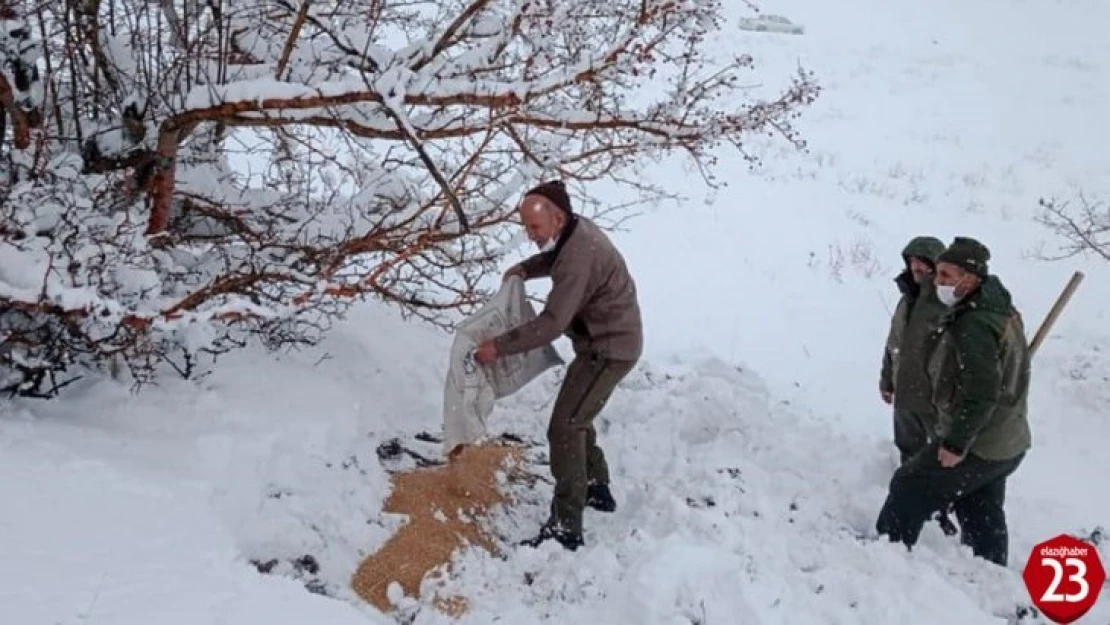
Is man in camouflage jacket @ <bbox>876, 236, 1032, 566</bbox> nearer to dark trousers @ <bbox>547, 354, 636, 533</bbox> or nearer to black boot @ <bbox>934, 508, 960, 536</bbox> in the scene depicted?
black boot @ <bbox>934, 508, 960, 536</bbox>

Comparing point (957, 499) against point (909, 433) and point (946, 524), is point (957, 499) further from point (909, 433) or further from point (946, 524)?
point (909, 433)

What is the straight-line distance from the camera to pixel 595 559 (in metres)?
4.47

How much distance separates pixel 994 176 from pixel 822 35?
1320cm

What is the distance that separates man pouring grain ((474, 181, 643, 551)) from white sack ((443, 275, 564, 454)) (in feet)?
0.53

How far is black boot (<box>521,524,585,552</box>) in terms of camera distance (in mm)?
4703

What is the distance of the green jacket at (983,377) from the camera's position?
14.2 ft

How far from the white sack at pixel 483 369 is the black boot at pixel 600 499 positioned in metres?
0.74

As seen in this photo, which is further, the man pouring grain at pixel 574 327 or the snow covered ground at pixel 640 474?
the man pouring grain at pixel 574 327

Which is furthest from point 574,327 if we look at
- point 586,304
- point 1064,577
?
point 1064,577

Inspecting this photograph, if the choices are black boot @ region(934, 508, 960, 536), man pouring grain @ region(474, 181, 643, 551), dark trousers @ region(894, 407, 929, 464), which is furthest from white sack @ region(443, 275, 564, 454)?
black boot @ region(934, 508, 960, 536)

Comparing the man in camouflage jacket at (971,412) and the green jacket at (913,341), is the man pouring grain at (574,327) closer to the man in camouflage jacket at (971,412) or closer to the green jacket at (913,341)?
the man in camouflage jacket at (971,412)

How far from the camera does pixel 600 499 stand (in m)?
5.18

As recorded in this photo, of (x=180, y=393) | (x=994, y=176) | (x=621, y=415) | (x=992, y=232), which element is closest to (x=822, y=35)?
(x=994, y=176)

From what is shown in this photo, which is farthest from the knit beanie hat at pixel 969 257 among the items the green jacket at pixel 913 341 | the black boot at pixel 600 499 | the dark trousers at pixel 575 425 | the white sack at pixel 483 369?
the black boot at pixel 600 499
